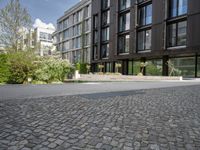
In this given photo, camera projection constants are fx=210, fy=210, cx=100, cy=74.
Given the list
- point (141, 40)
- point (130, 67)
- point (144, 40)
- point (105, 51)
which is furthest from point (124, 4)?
point (130, 67)

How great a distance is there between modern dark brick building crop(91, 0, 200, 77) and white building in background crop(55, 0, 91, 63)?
5.99 meters

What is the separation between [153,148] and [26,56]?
13.1m

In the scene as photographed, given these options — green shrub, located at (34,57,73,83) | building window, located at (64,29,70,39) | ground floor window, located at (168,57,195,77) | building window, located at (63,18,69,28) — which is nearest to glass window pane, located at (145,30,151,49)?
ground floor window, located at (168,57,195,77)

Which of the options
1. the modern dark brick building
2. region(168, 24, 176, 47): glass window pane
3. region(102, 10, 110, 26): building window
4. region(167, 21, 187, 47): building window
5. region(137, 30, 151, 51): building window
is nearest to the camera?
the modern dark brick building

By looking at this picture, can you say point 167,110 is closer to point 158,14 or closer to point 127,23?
point 158,14

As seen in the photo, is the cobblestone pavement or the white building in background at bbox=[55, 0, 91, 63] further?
the white building in background at bbox=[55, 0, 91, 63]

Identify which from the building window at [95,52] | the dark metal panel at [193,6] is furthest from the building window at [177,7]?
the building window at [95,52]

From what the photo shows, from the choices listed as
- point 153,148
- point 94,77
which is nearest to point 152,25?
point 94,77

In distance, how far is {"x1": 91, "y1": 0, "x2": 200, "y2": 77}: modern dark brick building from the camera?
22.2m

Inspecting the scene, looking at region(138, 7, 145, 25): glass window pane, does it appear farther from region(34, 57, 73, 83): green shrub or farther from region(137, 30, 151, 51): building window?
region(34, 57, 73, 83): green shrub

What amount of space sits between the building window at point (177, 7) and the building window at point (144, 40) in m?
4.06

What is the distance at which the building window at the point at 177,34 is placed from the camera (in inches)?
893

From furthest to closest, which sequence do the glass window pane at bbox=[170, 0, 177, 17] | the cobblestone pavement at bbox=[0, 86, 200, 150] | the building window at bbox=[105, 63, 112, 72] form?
the building window at bbox=[105, 63, 112, 72] → the glass window pane at bbox=[170, 0, 177, 17] → the cobblestone pavement at bbox=[0, 86, 200, 150]

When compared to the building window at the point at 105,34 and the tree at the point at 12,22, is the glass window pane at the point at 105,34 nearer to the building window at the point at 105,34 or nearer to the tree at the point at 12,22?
the building window at the point at 105,34
